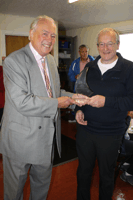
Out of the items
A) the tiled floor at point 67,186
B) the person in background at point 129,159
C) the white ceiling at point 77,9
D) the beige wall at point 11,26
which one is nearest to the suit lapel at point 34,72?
the person in background at point 129,159

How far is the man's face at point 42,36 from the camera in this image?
1.42 m

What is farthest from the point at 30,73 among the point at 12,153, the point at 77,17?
the point at 77,17

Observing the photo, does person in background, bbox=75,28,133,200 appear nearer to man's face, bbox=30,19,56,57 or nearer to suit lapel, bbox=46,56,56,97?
suit lapel, bbox=46,56,56,97

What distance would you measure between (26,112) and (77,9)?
4.31 metres

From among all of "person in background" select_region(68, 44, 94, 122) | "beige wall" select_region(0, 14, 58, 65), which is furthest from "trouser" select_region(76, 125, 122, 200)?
"beige wall" select_region(0, 14, 58, 65)

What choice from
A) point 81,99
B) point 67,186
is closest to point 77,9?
point 81,99

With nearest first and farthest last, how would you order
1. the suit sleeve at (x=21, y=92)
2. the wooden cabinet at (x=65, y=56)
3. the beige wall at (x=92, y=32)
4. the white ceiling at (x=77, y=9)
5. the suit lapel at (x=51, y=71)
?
the suit sleeve at (x=21, y=92) < the suit lapel at (x=51, y=71) < the white ceiling at (x=77, y=9) < the beige wall at (x=92, y=32) < the wooden cabinet at (x=65, y=56)

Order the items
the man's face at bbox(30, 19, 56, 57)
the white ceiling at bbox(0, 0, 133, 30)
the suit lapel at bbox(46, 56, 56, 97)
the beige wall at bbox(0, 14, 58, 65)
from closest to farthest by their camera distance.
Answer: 1. the man's face at bbox(30, 19, 56, 57)
2. the suit lapel at bbox(46, 56, 56, 97)
3. the white ceiling at bbox(0, 0, 133, 30)
4. the beige wall at bbox(0, 14, 58, 65)

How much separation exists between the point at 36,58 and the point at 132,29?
504 centimetres

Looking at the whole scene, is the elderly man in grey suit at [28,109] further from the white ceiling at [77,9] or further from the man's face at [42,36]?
the white ceiling at [77,9]

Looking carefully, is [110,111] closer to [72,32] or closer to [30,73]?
[30,73]

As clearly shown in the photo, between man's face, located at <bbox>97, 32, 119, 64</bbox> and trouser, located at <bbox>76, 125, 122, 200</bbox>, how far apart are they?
72 cm

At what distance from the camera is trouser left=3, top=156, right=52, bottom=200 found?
4.68ft

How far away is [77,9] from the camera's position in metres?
4.71
